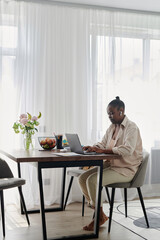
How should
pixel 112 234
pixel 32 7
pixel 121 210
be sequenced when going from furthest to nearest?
pixel 32 7 < pixel 121 210 < pixel 112 234

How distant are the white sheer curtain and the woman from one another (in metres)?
1.14

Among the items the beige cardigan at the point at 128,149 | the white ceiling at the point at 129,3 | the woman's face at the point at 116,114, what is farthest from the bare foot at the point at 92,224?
the white ceiling at the point at 129,3

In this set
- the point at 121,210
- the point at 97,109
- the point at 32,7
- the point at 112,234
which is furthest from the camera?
the point at 97,109

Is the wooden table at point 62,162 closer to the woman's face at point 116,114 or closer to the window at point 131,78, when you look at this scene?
the woman's face at point 116,114

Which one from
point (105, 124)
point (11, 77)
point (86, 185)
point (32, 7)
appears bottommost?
point (86, 185)

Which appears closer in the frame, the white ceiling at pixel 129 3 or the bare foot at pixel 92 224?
the bare foot at pixel 92 224

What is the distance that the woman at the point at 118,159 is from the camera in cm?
331

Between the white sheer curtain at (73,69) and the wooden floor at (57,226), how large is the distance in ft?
1.60

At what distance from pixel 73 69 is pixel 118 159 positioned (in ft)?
5.48

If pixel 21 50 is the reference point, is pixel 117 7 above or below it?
above

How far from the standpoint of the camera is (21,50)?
4.49 metres

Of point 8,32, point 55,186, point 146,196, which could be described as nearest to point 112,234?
point 55,186

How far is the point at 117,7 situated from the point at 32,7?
1137 mm

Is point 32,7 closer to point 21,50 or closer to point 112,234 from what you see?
point 21,50
